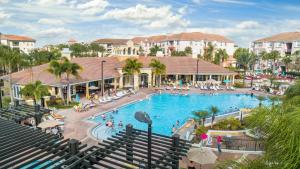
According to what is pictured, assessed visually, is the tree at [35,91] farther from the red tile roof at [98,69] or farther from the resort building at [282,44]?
the resort building at [282,44]

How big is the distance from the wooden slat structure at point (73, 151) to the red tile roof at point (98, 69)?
24743mm

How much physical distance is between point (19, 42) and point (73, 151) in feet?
370

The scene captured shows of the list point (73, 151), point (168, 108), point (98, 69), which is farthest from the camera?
point (98, 69)

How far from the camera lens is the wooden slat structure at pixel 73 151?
677cm

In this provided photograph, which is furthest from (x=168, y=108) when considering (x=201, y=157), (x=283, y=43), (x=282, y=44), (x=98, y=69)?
(x=282, y=44)

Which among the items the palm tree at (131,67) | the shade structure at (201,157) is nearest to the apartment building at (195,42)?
the palm tree at (131,67)

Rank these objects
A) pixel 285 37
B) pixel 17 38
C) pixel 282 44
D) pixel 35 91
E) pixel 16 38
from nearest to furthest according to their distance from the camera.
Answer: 1. pixel 35 91
2. pixel 282 44
3. pixel 285 37
4. pixel 16 38
5. pixel 17 38

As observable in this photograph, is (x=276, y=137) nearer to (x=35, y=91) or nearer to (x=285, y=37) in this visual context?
(x=35, y=91)

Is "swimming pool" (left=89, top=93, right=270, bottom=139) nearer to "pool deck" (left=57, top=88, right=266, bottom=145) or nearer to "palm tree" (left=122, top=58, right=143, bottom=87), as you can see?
"pool deck" (left=57, top=88, right=266, bottom=145)

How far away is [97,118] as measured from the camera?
26.8m

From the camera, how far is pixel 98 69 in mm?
42406

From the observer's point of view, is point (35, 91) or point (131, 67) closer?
point (35, 91)

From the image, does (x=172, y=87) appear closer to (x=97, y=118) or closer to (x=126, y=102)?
(x=126, y=102)

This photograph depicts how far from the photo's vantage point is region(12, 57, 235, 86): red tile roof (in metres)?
34.3
